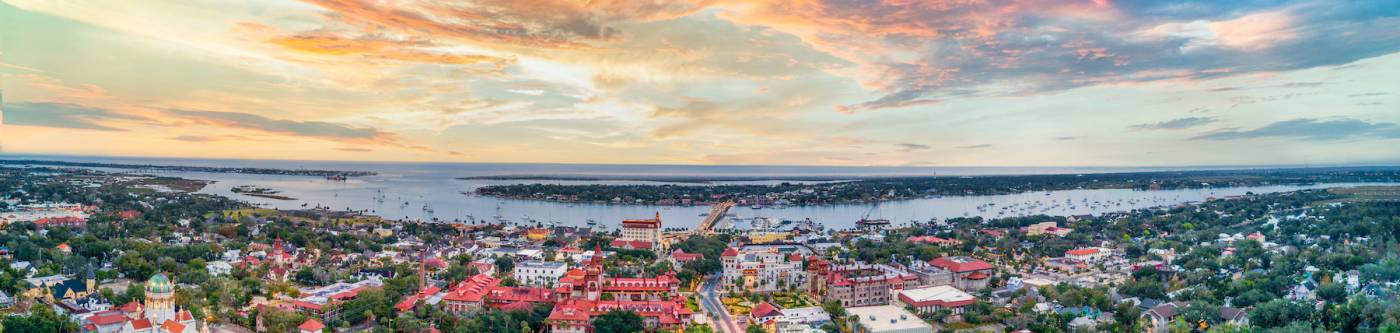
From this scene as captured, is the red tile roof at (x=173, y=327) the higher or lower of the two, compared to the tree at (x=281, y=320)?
higher

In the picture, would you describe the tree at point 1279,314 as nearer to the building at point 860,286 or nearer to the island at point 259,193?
the building at point 860,286

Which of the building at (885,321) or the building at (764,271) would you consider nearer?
the building at (885,321)

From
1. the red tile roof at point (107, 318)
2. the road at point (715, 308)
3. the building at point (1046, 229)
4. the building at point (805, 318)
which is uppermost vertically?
the building at point (1046, 229)

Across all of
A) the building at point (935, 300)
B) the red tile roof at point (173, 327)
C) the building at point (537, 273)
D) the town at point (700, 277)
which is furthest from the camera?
the building at point (537, 273)

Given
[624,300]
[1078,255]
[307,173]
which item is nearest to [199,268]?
[624,300]

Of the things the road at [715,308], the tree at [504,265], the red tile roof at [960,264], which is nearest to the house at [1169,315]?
the red tile roof at [960,264]

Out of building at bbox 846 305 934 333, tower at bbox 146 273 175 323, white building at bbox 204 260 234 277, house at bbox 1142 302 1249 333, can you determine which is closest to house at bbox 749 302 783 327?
building at bbox 846 305 934 333
